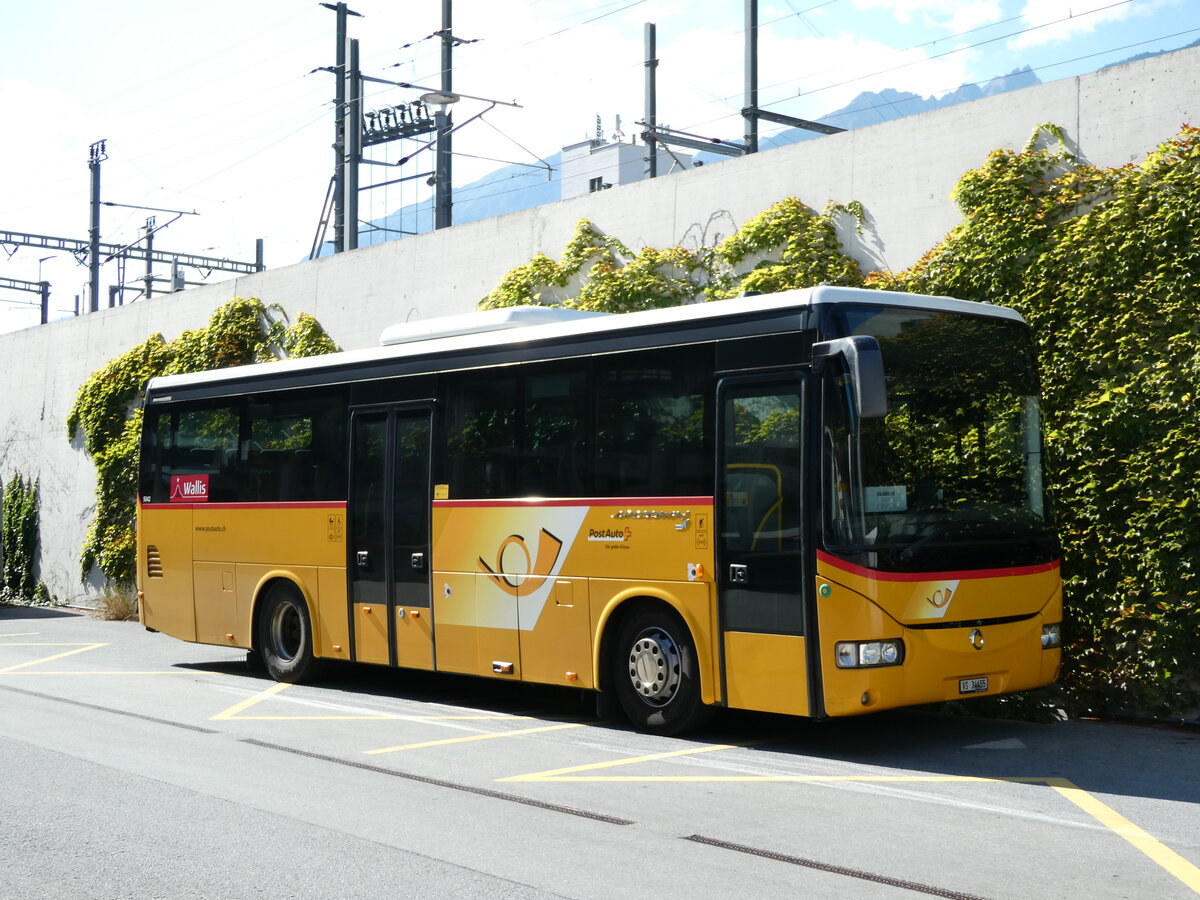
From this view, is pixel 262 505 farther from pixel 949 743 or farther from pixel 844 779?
pixel 844 779

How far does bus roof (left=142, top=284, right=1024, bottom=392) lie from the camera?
9.14 m

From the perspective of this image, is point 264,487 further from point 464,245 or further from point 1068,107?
point 1068,107

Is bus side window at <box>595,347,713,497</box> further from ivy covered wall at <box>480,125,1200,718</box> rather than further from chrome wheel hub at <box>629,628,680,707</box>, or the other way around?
ivy covered wall at <box>480,125,1200,718</box>

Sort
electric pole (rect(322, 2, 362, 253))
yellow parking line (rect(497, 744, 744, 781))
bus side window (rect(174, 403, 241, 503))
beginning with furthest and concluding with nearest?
electric pole (rect(322, 2, 362, 253)) < bus side window (rect(174, 403, 241, 503)) < yellow parking line (rect(497, 744, 744, 781))

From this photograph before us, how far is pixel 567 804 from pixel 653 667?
96.7 inches

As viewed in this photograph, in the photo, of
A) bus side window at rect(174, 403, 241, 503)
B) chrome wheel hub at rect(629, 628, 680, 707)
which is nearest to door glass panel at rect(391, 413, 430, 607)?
chrome wheel hub at rect(629, 628, 680, 707)

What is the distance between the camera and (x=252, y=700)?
41.3 ft

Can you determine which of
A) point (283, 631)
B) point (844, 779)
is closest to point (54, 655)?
point (283, 631)

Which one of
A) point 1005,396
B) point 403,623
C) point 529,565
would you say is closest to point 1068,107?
point 1005,396

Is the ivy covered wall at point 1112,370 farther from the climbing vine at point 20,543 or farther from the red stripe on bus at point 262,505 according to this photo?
the climbing vine at point 20,543

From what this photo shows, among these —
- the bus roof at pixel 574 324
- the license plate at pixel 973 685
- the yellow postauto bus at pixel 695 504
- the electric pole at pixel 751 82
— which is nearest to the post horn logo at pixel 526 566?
the yellow postauto bus at pixel 695 504

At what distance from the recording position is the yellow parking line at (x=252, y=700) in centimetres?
1158

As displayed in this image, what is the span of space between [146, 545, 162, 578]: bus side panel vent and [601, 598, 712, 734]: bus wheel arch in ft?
23.7

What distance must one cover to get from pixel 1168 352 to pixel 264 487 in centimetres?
857
